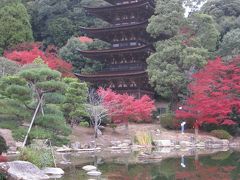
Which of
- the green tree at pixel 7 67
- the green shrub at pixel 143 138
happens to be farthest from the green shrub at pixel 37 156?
the green tree at pixel 7 67

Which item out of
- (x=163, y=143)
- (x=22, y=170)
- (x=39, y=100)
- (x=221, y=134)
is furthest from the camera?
(x=221, y=134)

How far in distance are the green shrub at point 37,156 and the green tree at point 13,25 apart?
28.7 m

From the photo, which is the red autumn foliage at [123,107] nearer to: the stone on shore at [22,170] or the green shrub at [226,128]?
the green shrub at [226,128]

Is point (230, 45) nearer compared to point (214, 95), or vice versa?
point (214, 95)

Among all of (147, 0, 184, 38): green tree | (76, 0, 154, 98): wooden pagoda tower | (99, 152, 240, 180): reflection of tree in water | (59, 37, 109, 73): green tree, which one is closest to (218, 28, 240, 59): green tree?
(147, 0, 184, 38): green tree

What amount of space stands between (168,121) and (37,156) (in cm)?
1828

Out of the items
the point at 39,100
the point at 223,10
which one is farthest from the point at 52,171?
the point at 223,10

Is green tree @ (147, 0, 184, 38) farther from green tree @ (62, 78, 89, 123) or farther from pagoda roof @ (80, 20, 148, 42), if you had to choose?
green tree @ (62, 78, 89, 123)

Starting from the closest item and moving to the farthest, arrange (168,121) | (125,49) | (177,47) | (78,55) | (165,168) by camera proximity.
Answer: (165,168) < (168,121) < (177,47) < (125,49) < (78,55)

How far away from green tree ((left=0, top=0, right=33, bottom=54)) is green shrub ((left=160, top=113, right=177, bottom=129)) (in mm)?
19851

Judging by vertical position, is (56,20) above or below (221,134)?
above

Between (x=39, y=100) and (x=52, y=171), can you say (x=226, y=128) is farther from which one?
(x=52, y=171)

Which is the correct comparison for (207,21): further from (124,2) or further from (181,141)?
(181,141)

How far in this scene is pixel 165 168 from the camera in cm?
2061
